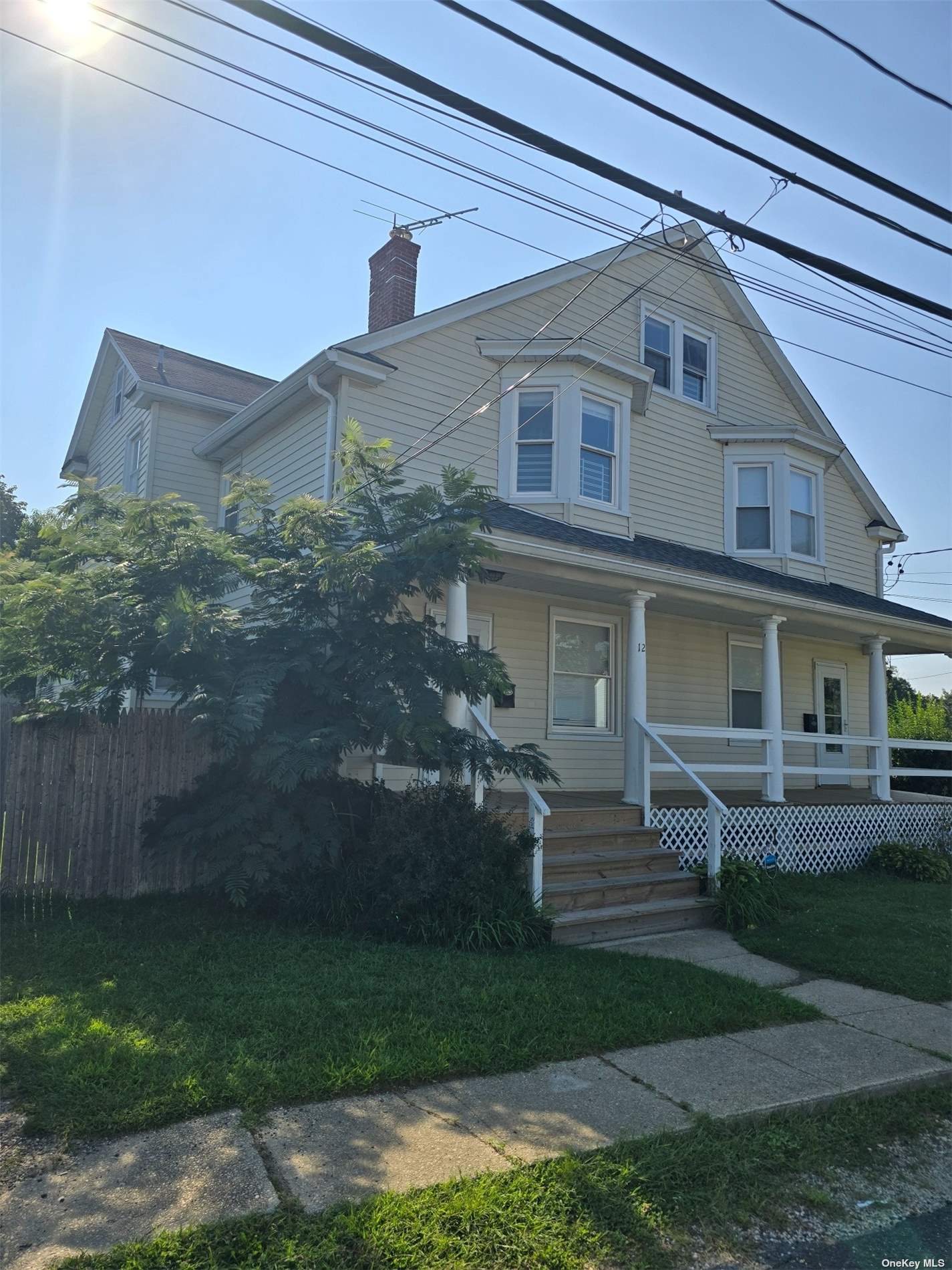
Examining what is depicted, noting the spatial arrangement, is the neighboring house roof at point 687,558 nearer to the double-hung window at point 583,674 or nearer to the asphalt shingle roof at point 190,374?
the double-hung window at point 583,674

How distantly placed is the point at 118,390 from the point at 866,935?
15128 mm

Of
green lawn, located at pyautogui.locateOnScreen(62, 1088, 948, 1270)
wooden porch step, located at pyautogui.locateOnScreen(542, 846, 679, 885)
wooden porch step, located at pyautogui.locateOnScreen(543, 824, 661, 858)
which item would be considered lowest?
green lawn, located at pyautogui.locateOnScreen(62, 1088, 948, 1270)

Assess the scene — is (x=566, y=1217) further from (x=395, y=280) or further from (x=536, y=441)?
(x=395, y=280)

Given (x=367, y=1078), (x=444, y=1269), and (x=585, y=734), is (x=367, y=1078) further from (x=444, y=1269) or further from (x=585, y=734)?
(x=585, y=734)

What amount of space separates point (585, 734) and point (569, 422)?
4.25m

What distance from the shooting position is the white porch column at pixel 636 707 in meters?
10.4

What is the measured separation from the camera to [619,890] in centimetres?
857

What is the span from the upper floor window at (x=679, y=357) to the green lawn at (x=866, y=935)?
25.6 ft

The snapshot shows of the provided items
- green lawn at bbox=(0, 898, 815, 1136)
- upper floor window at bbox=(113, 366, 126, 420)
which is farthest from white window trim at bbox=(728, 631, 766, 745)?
upper floor window at bbox=(113, 366, 126, 420)

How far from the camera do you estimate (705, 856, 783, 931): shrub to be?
28.7 ft

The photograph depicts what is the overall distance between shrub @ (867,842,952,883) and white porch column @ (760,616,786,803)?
176 centimetres

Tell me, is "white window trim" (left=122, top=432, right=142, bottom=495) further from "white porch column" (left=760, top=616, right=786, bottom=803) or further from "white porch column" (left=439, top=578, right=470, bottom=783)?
"white porch column" (left=760, top=616, right=786, bottom=803)

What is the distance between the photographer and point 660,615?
13664mm

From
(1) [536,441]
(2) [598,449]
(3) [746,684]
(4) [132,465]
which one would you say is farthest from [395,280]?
(3) [746,684]
